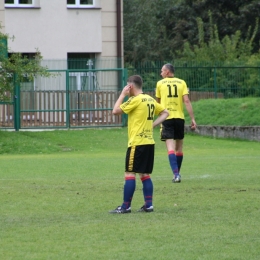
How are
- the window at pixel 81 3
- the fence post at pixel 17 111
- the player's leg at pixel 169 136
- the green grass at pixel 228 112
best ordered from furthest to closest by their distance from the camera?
the window at pixel 81 3
the fence post at pixel 17 111
the green grass at pixel 228 112
the player's leg at pixel 169 136

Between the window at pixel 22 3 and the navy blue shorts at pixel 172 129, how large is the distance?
20.6 metres

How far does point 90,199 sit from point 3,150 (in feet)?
40.0

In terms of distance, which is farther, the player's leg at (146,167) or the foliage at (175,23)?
the foliage at (175,23)

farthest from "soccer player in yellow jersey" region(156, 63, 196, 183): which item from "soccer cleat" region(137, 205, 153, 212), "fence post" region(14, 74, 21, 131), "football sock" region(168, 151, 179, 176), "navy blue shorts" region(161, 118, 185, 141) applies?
"fence post" region(14, 74, 21, 131)

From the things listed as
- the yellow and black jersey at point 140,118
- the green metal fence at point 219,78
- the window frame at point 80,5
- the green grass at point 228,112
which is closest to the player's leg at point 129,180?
the yellow and black jersey at point 140,118

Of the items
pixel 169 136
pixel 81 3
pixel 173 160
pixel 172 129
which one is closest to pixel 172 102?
pixel 172 129

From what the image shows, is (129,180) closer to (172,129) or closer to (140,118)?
(140,118)

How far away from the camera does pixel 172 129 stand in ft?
45.1

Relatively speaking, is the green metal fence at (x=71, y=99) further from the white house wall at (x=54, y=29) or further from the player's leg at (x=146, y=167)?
the player's leg at (x=146, y=167)

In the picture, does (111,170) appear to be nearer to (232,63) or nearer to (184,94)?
(184,94)

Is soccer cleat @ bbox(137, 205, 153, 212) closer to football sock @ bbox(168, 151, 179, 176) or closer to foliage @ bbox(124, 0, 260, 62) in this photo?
football sock @ bbox(168, 151, 179, 176)

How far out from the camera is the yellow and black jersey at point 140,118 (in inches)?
386

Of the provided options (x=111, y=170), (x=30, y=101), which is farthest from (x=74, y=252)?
(x=30, y=101)

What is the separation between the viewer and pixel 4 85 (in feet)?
83.3
